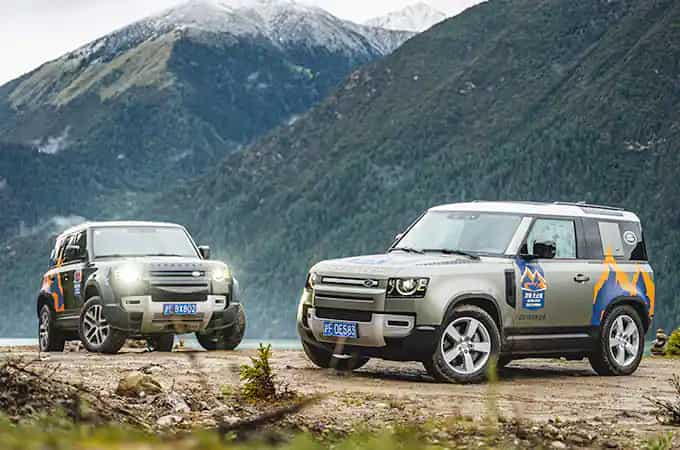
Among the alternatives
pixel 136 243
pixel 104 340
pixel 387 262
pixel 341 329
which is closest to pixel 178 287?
pixel 104 340

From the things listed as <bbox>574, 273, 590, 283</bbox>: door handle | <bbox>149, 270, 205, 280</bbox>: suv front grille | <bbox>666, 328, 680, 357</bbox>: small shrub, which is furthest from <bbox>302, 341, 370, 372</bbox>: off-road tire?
<bbox>666, 328, 680, 357</bbox>: small shrub

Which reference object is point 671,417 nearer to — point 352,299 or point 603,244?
point 352,299

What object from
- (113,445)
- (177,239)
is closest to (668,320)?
(177,239)

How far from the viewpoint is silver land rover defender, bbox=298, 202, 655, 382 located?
11867mm

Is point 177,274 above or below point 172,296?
above

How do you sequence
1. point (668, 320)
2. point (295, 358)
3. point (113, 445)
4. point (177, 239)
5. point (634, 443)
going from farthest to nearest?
point (668, 320)
point (177, 239)
point (295, 358)
point (634, 443)
point (113, 445)

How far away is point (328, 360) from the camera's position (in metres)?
13.4

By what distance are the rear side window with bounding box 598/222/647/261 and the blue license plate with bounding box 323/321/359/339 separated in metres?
3.61

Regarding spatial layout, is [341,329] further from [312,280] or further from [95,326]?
[95,326]

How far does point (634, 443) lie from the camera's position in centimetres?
756

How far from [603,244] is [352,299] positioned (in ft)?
11.7

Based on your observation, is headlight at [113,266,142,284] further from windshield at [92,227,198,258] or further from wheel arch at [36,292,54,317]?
wheel arch at [36,292,54,317]

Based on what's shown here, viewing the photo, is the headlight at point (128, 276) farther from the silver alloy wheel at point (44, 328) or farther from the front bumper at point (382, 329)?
the front bumper at point (382, 329)

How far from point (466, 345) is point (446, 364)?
32 centimetres
